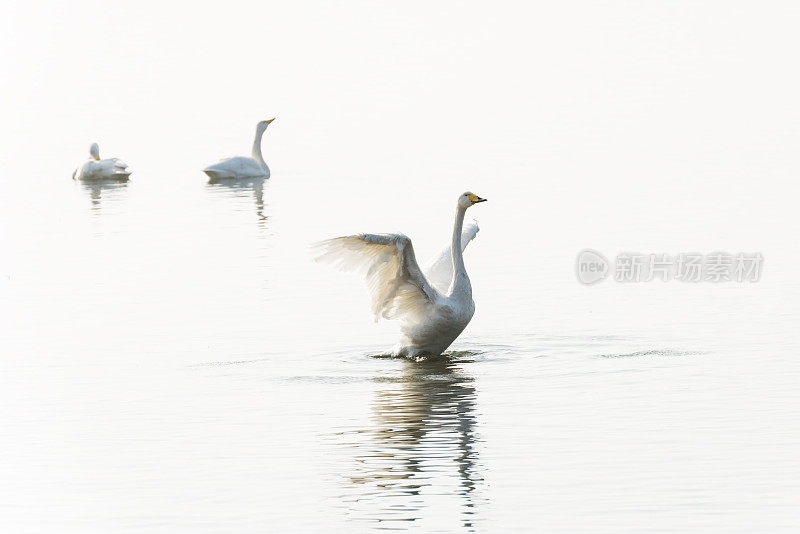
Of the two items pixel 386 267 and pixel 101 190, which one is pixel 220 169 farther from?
pixel 386 267

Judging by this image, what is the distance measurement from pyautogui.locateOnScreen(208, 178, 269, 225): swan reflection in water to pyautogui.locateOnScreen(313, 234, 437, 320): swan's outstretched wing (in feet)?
61.2

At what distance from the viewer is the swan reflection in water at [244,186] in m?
39.0

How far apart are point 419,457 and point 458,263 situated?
523cm

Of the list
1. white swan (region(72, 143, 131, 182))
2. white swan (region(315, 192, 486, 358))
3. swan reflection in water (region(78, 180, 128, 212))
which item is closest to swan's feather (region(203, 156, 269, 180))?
swan reflection in water (region(78, 180, 128, 212))

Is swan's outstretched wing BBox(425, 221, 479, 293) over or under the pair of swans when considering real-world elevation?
under

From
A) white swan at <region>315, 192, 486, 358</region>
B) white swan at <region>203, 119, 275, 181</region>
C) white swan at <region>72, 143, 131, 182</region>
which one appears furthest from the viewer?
white swan at <region>72, 143, 131, 182</region>

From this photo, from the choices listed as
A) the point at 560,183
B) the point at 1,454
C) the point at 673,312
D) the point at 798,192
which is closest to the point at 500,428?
the point at 1,454

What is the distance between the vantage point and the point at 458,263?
1794 centimetres

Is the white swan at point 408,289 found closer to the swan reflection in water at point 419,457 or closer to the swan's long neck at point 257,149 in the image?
the swan reflection in water at point 419,457

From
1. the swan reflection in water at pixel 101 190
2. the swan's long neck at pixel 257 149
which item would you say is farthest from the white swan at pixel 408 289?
the swan's long neck at pixel 257 149

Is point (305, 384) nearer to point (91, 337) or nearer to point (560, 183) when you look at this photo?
point (91, 337)

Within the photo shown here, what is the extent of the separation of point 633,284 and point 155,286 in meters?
7.04

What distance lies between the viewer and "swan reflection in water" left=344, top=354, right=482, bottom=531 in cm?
1152

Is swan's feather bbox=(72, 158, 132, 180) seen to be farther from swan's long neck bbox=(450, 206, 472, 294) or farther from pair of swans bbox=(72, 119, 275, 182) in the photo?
swan's long neck bbox=(450, 206, 472, 294)
